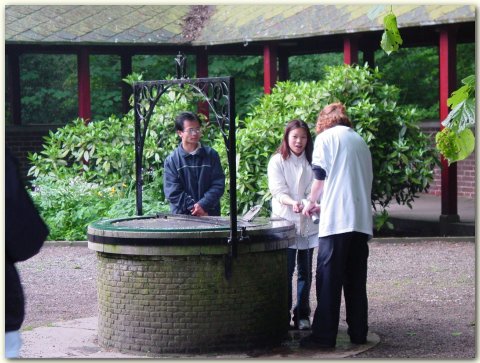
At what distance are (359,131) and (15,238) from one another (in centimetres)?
901

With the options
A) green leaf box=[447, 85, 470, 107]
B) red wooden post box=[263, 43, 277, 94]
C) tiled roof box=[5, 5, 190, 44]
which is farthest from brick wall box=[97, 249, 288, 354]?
red wooden post box=[263, 43, 277, 94]

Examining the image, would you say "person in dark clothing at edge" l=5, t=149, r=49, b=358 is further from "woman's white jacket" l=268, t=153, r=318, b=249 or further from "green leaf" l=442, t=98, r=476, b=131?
"woman's white jacket" l=268, t=153, r=318, b=249

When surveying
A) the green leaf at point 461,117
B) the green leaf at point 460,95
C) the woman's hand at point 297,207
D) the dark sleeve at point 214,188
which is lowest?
the woman's hand at point 297,207

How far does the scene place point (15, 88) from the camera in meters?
21.3

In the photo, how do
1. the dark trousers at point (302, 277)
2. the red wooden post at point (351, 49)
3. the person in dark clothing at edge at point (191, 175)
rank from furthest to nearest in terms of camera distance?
the red wooden post at point (351, 49) → the person in dark clothing at edge at point (191, 175) → the dark trousers at point (302, 277)

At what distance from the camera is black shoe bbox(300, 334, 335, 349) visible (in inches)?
285

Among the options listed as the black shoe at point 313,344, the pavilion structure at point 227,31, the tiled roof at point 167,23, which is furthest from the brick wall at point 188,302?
the tiled roof at point 167,23

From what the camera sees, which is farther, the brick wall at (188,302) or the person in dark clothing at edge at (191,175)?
the person in dark clothing at edge at (191,175)

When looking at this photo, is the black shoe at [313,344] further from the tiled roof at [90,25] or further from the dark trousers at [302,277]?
the tiled roof at [90,25]

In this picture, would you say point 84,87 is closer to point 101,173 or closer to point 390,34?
point 101,173

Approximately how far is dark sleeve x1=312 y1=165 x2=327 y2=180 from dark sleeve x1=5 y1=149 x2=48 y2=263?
310cm

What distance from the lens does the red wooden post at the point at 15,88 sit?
21.1 meters

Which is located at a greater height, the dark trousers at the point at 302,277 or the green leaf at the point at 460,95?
the green leaf at the point at 460,95

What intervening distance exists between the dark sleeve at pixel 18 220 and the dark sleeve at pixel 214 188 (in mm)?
3608
